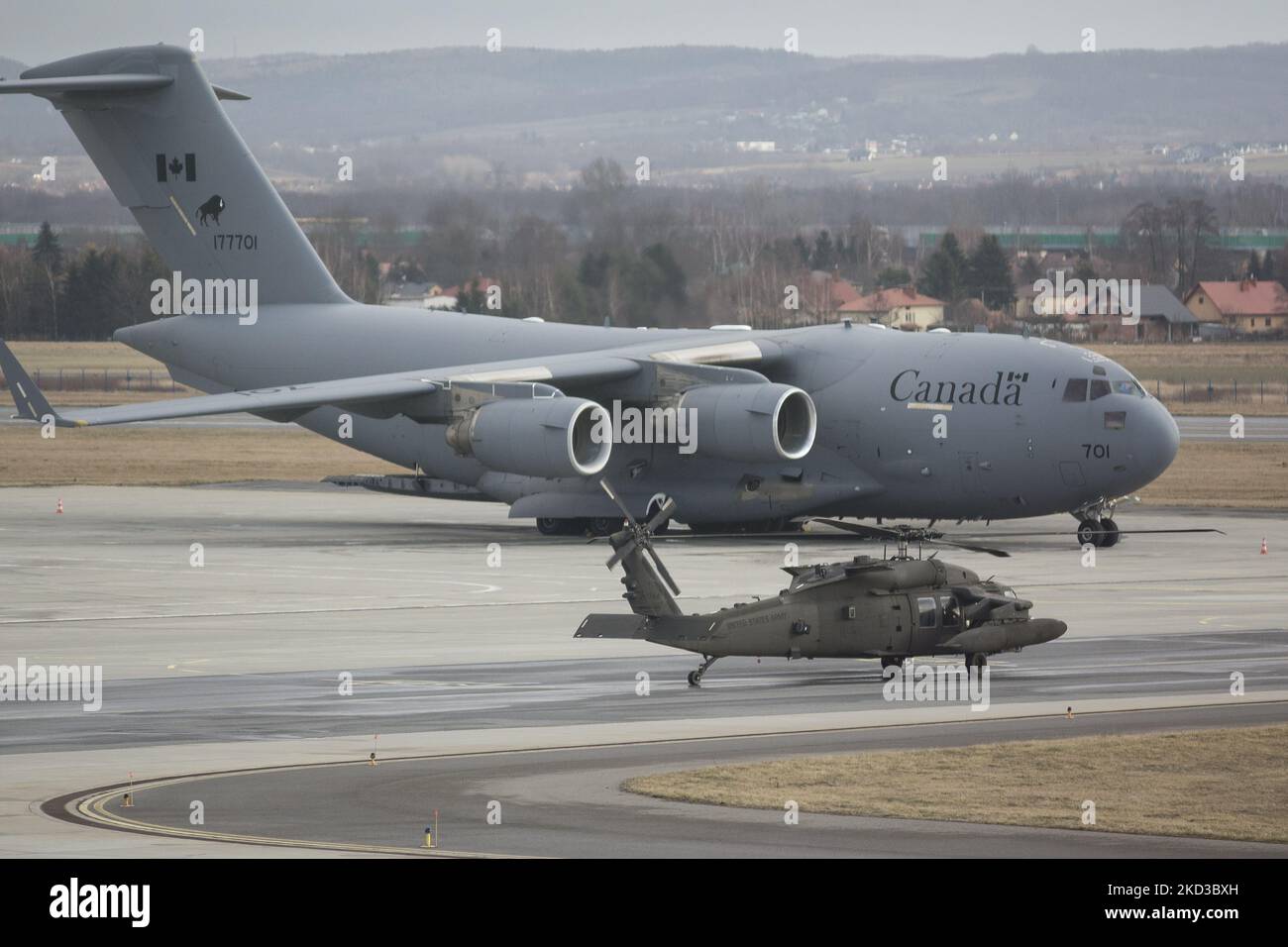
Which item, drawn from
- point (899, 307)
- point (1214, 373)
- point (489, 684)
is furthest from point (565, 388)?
point (1214, 373)

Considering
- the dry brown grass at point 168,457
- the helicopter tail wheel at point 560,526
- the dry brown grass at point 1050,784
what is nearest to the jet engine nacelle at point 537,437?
the helicopter tail wheel at point 560,526

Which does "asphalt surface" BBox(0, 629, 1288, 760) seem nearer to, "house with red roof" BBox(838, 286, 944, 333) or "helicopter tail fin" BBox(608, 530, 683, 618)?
"helicopter tail fin" BBox(608, 530, 683, 618)

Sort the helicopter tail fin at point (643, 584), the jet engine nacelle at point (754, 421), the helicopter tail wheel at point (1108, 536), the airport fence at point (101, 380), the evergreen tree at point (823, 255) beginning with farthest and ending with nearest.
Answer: the evergreen tree at point (823, 255), the airport fence at point (101, 380), the helicopter tail wheel at point (1108, 536), the jet engine nacelle at point (754, 421), the helicopter tail fin at point (643, 584)

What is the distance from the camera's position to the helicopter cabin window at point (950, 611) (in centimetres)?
2430

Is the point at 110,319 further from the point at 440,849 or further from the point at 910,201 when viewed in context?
the point at 440,849

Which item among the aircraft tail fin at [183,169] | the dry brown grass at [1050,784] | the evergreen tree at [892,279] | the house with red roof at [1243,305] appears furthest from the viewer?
the house with red roof at [1243,305]

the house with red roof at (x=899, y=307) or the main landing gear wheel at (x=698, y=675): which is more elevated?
the house with red roof at (x=899, y=307)

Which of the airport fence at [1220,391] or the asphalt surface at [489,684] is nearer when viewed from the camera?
the asphalt surface at [489,684]

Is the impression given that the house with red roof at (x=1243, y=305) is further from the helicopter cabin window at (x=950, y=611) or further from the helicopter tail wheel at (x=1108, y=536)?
the helicopter cabin window at (x=950, y=611)

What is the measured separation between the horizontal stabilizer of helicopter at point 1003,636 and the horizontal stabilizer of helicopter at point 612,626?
139 inches

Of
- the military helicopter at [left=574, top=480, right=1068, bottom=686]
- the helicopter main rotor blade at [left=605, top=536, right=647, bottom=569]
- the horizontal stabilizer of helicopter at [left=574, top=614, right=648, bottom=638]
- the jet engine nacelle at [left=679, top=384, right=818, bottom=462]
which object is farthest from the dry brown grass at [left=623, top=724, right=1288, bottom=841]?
the jet engine nacelle at [left=679, top=384, right=818, bottom=462]

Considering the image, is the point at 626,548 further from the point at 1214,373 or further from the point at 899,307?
the point at 1214,373

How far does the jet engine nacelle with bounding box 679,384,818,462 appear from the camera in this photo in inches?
1507
